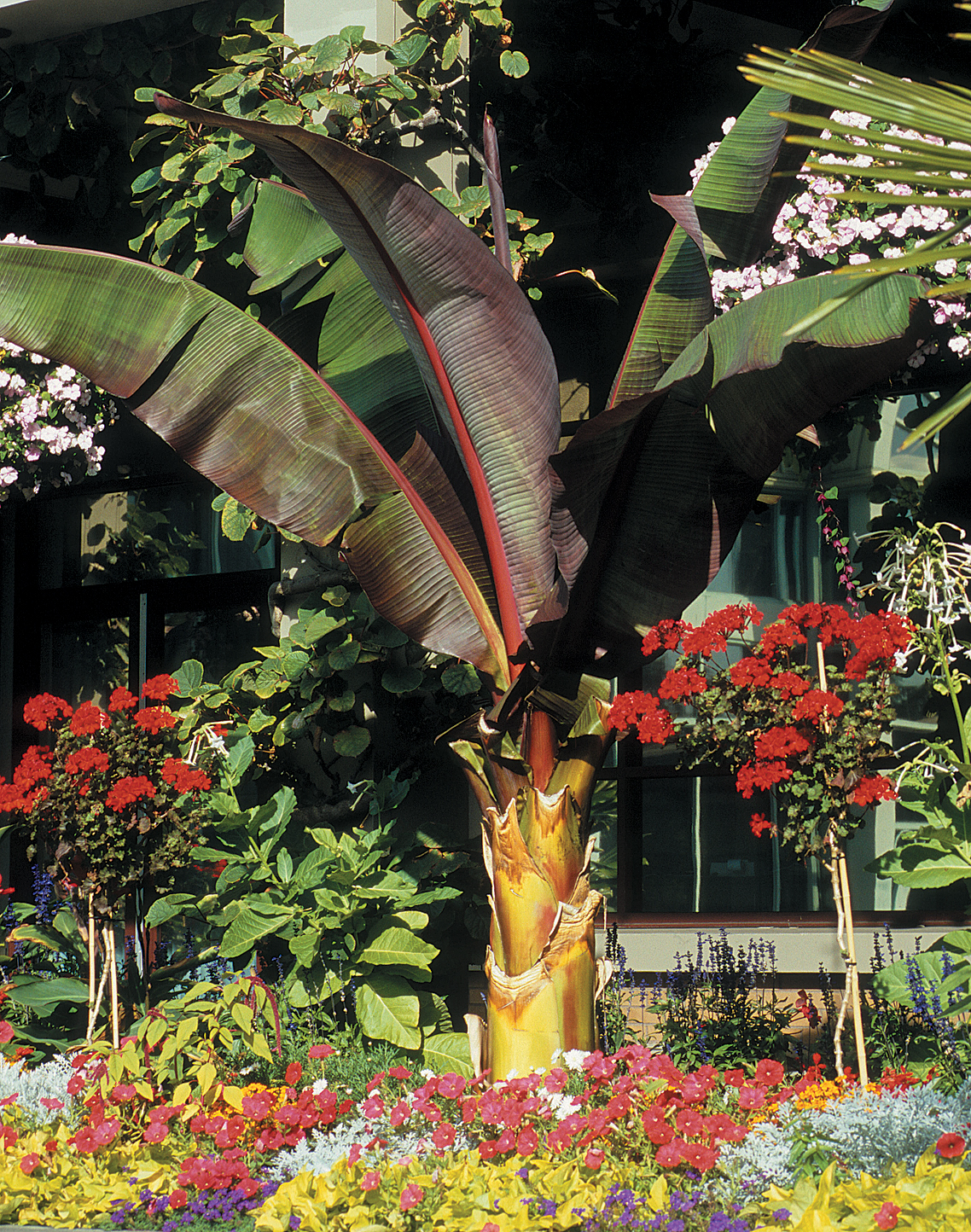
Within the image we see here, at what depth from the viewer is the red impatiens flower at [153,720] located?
5.12m

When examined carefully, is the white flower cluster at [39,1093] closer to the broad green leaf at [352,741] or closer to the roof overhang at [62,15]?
the broad green leaf at [352,741]

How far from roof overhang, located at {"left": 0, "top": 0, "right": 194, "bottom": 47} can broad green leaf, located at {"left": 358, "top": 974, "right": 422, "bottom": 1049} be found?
4.98 m

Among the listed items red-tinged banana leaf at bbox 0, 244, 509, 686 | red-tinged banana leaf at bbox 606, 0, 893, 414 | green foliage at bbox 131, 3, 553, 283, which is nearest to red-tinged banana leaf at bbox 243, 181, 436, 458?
red-tinged banana leaf at bbox 0, 244, 509, 686

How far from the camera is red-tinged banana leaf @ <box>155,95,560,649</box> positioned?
13.1 feet

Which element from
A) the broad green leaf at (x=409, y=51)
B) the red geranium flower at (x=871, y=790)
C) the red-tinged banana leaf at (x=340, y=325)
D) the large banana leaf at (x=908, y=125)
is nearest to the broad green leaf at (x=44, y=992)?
the red-tinged banana leaf at (x=340, y=325)

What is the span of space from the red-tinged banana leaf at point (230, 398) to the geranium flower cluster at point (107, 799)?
1.21 m

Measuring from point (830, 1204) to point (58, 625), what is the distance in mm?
6614

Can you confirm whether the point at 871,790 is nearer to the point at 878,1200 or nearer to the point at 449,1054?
the point at 878,1200

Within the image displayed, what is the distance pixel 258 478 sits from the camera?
14.9 feet

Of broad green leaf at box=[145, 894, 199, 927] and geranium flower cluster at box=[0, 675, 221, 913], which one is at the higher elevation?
geranium flower cluster at box=[0, 675, 221, 913]

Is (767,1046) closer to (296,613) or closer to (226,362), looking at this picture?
(296,613)

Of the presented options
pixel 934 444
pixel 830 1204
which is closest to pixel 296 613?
pixel 934 444

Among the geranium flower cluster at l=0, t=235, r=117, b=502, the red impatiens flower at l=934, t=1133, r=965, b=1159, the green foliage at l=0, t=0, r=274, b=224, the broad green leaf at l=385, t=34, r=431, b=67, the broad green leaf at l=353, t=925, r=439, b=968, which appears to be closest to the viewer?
the red impatiens flower at l=934, t=1133, r=965, b=1159

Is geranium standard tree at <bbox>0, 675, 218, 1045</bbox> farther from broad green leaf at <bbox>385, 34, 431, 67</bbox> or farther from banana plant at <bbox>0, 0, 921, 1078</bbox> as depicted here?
broad green leaf at <bbox>385, 34, 431, 67</bbox>
